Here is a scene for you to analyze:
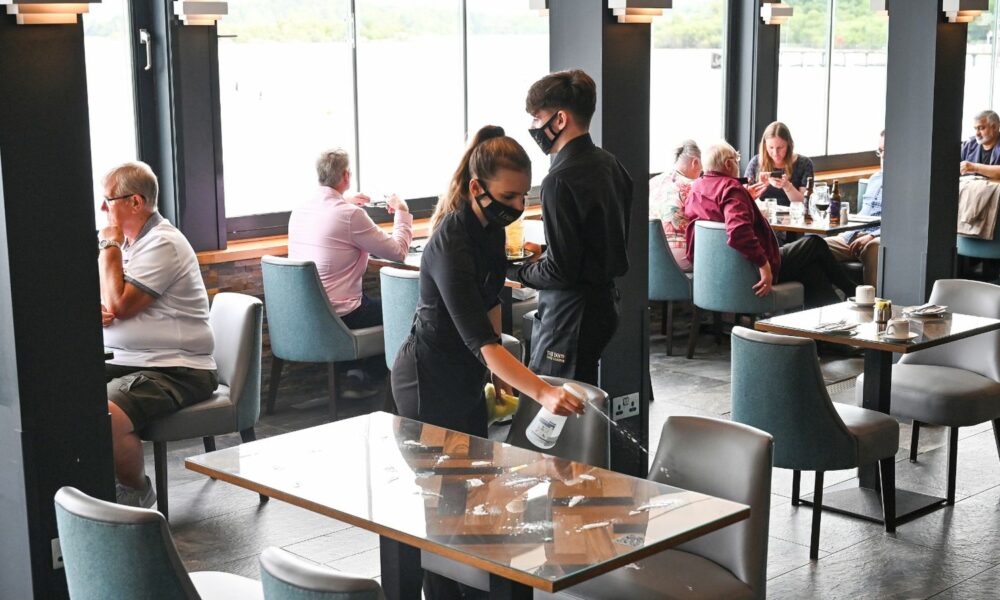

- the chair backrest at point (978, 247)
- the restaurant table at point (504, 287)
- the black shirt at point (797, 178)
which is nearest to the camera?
the restaurant table at point (504, 287)

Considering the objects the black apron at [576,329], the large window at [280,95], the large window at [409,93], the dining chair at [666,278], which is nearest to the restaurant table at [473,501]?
the black apron at [576,329]


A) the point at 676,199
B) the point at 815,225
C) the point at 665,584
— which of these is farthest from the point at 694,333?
the point at 665,584

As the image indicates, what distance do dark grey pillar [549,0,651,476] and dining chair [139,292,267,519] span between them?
1.56 meters

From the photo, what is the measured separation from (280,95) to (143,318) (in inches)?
104

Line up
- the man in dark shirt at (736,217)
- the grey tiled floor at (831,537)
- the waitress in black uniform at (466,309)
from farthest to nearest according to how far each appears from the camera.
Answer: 1. the man in dark shirt at (736,217)
2. the grey tiled floor at (831,537)
3. the waitress in black uniform at (466,309)

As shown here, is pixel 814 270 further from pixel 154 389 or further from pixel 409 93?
pixel 154 389

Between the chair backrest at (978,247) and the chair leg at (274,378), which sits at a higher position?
the chair backrest at (978,247)

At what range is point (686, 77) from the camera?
9.80 meters

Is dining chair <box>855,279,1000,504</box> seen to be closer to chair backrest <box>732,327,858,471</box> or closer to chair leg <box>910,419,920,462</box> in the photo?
chair leg <box>910,419,920,462</box>

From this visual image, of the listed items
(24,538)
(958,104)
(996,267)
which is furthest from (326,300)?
(996,267)

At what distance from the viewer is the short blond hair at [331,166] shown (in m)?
6.47

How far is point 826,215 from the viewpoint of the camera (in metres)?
8.22

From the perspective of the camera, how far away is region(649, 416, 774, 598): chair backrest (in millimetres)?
3213

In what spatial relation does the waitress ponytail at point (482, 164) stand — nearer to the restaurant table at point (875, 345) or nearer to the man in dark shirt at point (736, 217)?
the restaurant table at point (875, 345)
